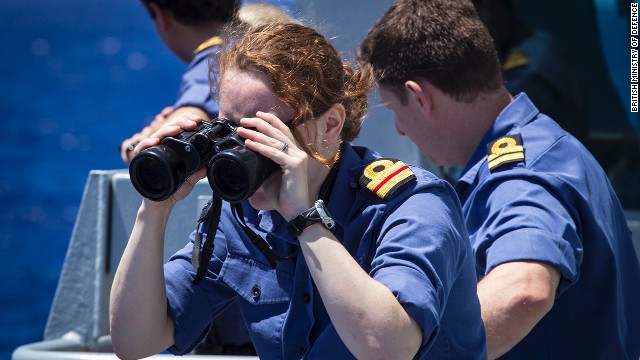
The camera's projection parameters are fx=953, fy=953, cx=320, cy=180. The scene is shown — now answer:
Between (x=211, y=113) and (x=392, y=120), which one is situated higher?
(x=211, y=113)

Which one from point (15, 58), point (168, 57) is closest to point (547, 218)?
point (168, 57)

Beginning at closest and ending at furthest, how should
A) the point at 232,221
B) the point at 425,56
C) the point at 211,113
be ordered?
the point at 232,221, the point at 425,56, the point at 211,113

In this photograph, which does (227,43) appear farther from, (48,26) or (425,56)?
(48,26)

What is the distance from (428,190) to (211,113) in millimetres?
1455

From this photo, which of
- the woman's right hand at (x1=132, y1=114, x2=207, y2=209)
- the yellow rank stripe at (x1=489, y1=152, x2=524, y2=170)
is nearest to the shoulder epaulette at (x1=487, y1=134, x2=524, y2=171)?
the yellow rank stripe at (x1=489, y1=152, x2=524, y2=170)

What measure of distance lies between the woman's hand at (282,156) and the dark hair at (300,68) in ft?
0.24

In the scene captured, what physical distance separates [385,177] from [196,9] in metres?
1.75

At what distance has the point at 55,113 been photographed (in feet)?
48.7

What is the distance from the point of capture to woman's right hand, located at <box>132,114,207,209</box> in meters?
1.80

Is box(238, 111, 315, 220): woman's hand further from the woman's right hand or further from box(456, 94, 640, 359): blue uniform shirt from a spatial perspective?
box(456, 94, 640, 359): blue uniform shirt

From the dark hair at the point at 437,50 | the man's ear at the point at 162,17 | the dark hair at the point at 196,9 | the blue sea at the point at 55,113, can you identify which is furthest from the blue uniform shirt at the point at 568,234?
the blue sea at the point at 55,113

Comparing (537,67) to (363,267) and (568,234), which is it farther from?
(363,267)

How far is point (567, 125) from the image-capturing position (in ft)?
12.7

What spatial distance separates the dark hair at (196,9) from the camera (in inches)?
132
